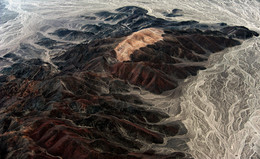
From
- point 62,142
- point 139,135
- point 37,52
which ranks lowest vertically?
point 37,52

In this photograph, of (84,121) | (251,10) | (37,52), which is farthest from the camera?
(251,10)

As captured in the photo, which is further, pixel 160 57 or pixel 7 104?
pixel 160 57

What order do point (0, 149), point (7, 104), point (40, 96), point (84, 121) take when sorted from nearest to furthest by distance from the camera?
point (0, 149)
point (84, 121)
point (40, 96)
point (7, 104)

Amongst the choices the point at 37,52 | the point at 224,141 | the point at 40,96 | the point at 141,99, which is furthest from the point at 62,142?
the point at 37,52

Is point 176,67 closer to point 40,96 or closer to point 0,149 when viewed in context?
point 40,96

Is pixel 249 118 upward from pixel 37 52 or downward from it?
upward

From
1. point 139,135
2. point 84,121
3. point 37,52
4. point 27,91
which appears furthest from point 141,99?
point 37,52

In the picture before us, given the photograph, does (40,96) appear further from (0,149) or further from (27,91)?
(0,149)
